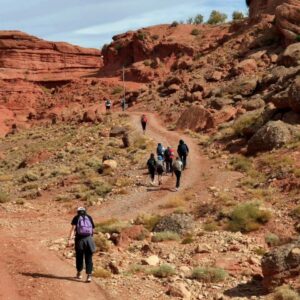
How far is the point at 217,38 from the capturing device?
6725 centimetres

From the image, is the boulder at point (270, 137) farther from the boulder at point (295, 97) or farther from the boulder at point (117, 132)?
the boulder at point (117, 132)

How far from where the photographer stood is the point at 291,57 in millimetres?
41438

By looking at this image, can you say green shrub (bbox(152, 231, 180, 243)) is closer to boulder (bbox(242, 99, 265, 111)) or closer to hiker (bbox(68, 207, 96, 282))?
hiker (bbox(68, 207, 96, 282))

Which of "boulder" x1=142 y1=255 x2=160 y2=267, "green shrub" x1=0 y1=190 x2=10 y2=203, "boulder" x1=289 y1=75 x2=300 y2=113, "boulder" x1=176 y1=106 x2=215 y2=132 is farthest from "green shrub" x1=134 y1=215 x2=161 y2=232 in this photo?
"boulder" x1=176 y1=106 x2=215 y2=132

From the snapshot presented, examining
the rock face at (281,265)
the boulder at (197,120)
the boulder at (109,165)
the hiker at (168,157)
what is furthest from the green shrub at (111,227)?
the boulder at (197,120)

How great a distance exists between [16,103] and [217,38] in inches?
1230

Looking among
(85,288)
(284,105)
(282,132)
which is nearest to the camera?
(85,288)

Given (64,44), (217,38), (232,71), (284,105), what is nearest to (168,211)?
(284,105)

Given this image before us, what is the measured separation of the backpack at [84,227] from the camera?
484 inches

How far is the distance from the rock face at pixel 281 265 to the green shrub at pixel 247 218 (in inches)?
229

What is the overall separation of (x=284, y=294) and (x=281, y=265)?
0.90 metres

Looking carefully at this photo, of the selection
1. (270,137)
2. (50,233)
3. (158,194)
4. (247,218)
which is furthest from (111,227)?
(270,137)

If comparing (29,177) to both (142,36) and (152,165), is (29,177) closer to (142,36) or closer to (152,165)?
(152,165)

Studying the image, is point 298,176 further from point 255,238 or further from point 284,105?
point 284,105
